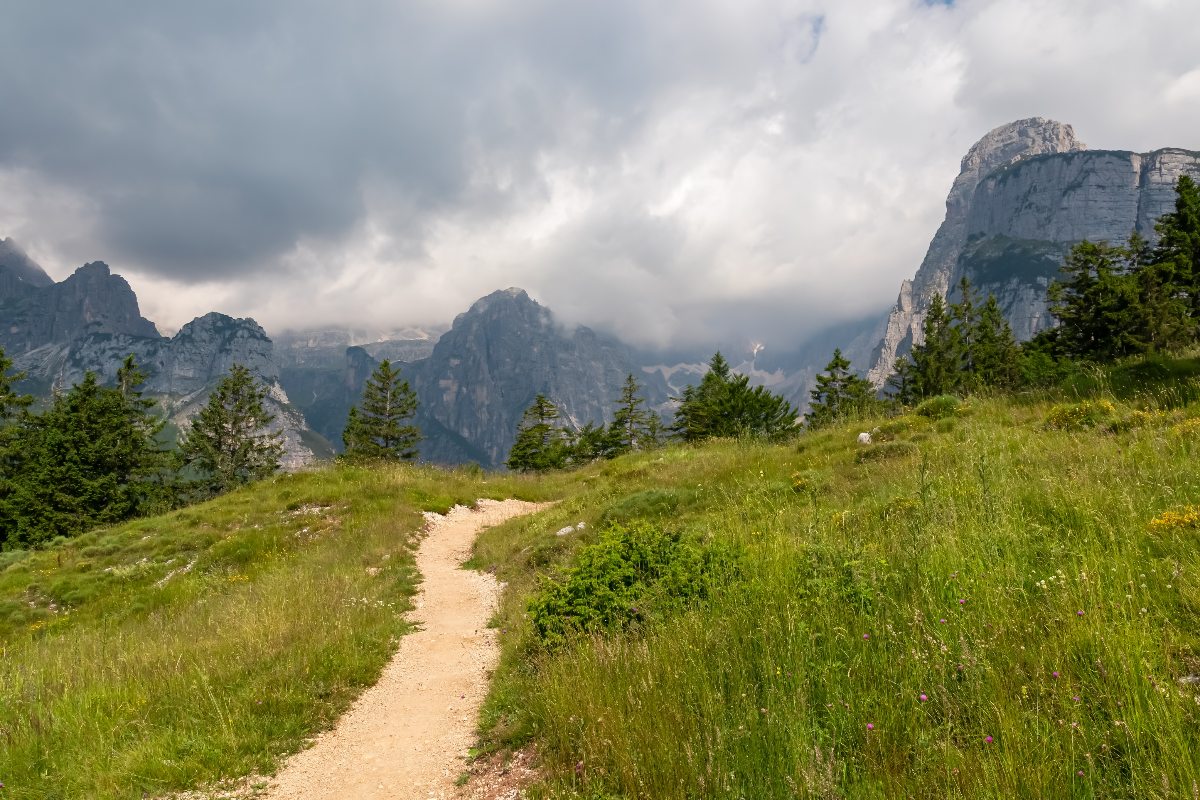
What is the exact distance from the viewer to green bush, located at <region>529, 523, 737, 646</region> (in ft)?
20.8

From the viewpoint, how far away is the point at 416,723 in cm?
676

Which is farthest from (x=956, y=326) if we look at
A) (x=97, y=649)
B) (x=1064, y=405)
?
(x=97, y=649)

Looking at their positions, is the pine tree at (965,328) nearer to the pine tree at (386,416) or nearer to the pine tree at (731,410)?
the pine tree at (731,410)

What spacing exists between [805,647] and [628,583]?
122 inches

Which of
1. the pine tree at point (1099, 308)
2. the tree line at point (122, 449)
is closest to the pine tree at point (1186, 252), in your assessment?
the pine tree at point (1099, 308)

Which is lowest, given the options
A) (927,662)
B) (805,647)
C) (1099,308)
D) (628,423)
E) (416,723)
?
(416,723)

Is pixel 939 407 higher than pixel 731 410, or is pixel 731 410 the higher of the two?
pixel 939 407

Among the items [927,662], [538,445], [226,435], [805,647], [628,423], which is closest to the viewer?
[927,662]

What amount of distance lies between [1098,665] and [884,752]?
143cm

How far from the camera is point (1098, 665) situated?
3.23 meters

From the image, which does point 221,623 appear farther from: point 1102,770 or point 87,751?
point 1102,770

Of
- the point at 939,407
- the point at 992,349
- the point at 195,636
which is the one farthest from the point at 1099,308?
the point at 195,636

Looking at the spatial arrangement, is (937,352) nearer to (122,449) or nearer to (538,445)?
(538,445)

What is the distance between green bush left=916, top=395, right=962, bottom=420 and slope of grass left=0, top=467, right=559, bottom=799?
597 inches
